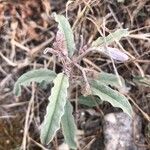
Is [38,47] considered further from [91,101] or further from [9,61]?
[91,101]

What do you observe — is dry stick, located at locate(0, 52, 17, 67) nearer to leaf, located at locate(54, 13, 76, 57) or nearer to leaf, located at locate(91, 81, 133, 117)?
leaf, located at locate(54, 13, 76, 57)

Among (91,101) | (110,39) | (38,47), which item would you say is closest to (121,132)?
(91,101)

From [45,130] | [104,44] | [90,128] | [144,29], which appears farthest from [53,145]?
[144,29]

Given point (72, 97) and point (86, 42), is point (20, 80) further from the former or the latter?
point (86, 42)

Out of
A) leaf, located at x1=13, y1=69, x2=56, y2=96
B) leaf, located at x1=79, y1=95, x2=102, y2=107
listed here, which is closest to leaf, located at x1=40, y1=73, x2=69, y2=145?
leaf, located at x1=13, y1=69, x2=56, y2=96

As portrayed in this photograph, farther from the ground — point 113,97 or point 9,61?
point 9,61
